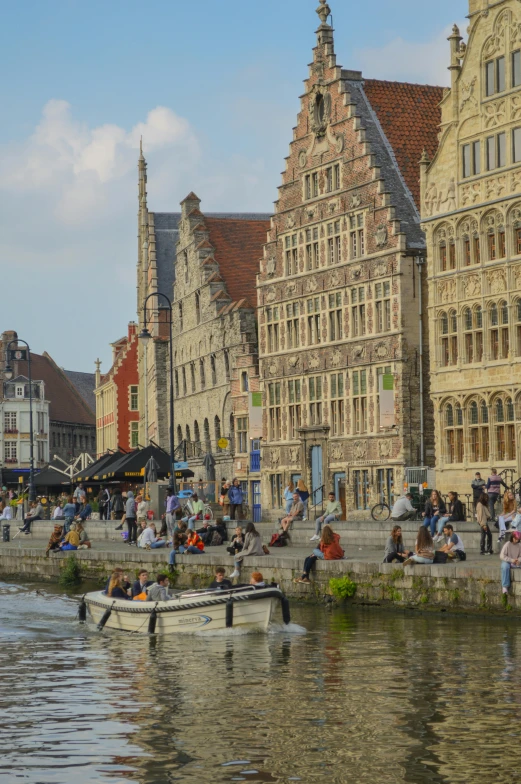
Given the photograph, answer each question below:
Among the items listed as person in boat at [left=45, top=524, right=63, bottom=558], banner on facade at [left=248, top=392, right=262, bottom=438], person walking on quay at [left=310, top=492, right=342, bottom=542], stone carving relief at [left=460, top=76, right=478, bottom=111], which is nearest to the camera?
person walking on quay at [left=310, top=492, right=342, bottom=542]

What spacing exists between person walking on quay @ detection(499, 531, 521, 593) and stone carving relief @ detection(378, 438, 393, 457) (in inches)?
954

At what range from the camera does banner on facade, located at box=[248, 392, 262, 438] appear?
62.2 m

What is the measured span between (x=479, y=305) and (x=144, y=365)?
43033 millimetres

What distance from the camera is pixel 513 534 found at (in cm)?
2902

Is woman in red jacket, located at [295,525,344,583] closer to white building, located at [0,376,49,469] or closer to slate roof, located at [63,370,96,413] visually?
white building, located at [0,376,49,469]

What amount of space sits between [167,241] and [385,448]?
38362 millimetres

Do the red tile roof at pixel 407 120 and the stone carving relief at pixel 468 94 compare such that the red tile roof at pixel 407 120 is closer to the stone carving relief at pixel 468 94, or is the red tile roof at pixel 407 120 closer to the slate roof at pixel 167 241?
the stone carving relief at pixel 468 94

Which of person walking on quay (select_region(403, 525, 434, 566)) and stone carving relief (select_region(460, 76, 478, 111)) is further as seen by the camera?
stone carving relief (select_region(460, 76, 478, 111))

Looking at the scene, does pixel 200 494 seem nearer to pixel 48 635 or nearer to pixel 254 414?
pixel 254 414

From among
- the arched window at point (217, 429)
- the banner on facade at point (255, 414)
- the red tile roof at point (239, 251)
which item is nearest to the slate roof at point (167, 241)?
the red tile roof at point (239, 251)

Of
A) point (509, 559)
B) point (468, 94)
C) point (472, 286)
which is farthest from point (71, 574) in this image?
point (509, 559)

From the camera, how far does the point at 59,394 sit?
14512 centimetres

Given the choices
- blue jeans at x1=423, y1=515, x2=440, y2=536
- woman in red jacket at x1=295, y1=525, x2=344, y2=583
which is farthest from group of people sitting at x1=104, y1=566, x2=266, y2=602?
blue jeans at x1=423, y1=515, x2=440, y2=536

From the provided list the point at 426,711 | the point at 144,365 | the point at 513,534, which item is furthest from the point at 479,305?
the point at 144,365
